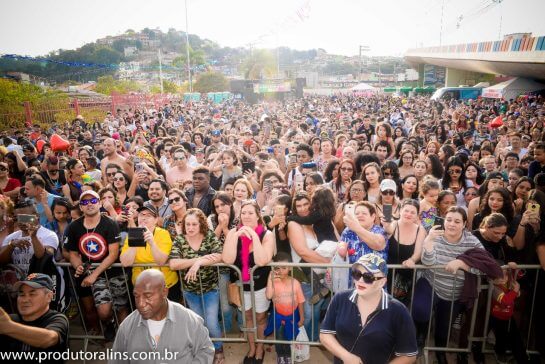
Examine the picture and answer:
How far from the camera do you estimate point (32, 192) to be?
191 inches

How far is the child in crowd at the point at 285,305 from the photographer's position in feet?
11.5

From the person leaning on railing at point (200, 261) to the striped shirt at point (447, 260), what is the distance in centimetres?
215

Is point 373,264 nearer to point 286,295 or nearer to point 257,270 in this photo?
point 286,295

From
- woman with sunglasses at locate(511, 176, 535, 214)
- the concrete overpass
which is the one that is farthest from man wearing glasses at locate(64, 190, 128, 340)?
the concrete overpass

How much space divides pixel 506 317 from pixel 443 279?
0.67 m

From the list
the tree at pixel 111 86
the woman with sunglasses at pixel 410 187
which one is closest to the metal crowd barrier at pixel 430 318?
the woman with sunglasses at pixel 410 187

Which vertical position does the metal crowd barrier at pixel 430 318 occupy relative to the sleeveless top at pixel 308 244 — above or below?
below

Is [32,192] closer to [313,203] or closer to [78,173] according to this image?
[78,173]

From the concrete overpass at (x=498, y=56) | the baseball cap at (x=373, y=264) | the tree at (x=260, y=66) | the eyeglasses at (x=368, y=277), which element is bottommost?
the eyeglasses at (x=368, y=277)

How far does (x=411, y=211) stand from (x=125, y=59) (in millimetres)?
124079

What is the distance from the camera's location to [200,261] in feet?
11.2

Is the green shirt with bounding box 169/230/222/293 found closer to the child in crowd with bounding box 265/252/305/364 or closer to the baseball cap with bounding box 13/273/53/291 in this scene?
the child in crowd with bounding box 265/252/305/364

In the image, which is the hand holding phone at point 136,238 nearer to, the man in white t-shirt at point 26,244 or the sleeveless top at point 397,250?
the man in white t-shirt at point 26,244

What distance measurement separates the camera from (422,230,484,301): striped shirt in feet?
10.9
